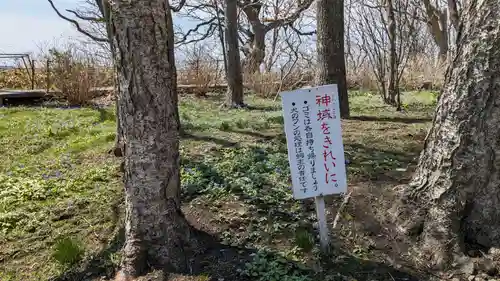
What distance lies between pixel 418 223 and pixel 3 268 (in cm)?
266

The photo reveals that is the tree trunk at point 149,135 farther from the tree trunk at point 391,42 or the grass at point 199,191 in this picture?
the tree trunk at point 391,42

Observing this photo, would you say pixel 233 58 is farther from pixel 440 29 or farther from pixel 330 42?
pixel 440 29

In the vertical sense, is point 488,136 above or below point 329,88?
below

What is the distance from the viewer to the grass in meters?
2.60

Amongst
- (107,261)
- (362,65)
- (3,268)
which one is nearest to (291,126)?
(107,261)

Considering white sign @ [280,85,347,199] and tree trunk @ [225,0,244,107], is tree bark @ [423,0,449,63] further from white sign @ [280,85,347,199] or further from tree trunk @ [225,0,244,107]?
white sign @ [280,85,347,199]

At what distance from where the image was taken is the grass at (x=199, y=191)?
8.54ft

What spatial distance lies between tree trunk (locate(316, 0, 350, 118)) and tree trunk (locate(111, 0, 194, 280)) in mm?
3803

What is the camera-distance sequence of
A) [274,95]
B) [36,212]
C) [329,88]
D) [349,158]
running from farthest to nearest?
1. [274,95]
2. [349,158]
3. [36,212]
4. [329,88]

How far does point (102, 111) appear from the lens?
7.33m

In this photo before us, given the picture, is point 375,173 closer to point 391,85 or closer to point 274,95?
point 391,85

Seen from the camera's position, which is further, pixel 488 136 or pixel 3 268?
pixel 3 268

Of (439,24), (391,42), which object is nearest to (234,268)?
(391,42)

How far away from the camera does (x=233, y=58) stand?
8.10 m
